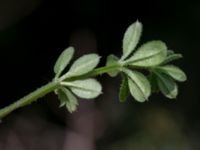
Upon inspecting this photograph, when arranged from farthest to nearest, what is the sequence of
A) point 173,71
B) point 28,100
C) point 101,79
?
point 101,79 < point 173,71 < point 28,100

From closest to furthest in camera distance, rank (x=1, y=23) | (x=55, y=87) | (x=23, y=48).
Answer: (x=55, y=87), (x=1, y=23), (x=23, y=48)

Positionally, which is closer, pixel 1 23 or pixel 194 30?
pixel 1 23

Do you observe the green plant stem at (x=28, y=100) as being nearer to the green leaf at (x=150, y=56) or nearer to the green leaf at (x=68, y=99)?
the green leaf at (x=68, y=99)

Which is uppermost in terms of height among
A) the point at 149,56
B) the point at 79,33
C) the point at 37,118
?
the point at 79,33

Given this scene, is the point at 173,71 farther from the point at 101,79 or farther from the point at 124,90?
the point at 101,79

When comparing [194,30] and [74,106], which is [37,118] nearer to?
[194,30]

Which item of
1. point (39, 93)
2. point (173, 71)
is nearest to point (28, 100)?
point (39, 93)

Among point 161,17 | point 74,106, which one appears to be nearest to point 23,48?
point 161,17
